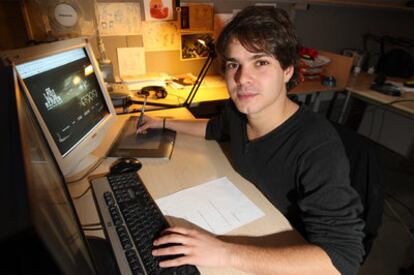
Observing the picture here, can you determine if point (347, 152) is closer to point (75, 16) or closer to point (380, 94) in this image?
point (380, 94)

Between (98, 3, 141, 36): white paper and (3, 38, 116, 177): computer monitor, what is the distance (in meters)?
0.72

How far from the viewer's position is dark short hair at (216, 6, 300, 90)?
0.81 m

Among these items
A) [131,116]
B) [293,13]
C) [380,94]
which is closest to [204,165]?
[131,116]

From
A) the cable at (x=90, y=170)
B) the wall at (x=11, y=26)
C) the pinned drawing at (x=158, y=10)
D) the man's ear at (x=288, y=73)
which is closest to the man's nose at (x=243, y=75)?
the man's ear at (x=288, y=73)

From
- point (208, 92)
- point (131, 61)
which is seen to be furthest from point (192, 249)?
point (131, 61)

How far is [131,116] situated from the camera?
1.34m

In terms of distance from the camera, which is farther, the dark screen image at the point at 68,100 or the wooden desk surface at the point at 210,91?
the wooden desk surface at the point at 210,91

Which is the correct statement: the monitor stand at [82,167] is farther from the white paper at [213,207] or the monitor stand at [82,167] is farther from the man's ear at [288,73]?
the man's ear at [288,73]

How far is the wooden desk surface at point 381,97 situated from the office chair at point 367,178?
3.66ft

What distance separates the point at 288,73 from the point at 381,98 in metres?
1.24

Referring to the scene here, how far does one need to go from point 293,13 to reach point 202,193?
1.82m

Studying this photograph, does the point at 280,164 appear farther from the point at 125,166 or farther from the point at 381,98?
the point at 381,98

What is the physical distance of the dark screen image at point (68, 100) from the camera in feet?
2.39

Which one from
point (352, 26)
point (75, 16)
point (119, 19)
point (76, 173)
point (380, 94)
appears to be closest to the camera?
point (76, 173)
